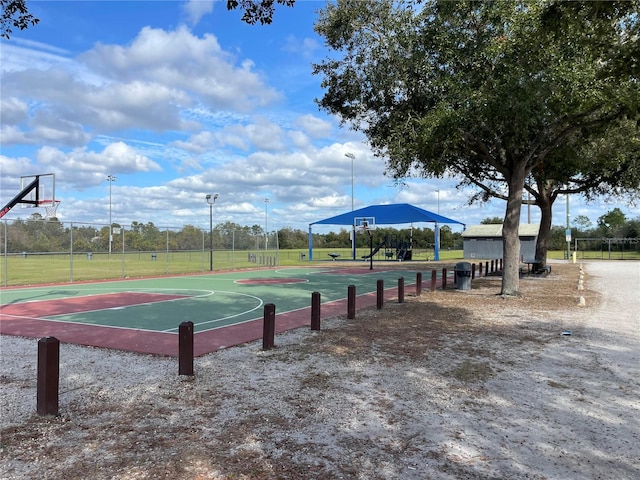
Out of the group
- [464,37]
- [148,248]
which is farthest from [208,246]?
[464,37]

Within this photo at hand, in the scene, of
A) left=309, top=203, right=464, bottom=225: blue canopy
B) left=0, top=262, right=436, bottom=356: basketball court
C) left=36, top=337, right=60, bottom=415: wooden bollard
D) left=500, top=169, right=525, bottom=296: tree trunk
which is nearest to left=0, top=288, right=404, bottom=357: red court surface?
left=0, top=262, right=436, bottom=356: basketball court

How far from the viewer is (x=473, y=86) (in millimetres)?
13711

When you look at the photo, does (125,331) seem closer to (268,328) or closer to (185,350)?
(268,328)

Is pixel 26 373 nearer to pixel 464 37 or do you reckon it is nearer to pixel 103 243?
pixel 464 37

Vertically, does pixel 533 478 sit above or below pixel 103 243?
below

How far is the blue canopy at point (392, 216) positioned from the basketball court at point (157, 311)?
23.3 meters

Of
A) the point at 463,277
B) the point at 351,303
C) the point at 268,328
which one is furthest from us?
the point at 463,277

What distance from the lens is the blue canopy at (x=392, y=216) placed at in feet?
139

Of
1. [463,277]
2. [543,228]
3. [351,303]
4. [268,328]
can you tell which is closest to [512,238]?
[463,277]

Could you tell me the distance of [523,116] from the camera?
1276cm

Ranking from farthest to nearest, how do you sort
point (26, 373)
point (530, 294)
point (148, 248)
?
point (148, 248)
point (530, 294)
point (26, 373)

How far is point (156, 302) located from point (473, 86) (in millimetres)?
11030

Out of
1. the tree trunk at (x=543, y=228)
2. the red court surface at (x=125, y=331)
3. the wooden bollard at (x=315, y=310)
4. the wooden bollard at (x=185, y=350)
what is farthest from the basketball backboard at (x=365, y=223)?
the wooden bollard at (x=185, y=350)

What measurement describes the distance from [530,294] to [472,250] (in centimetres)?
3766
